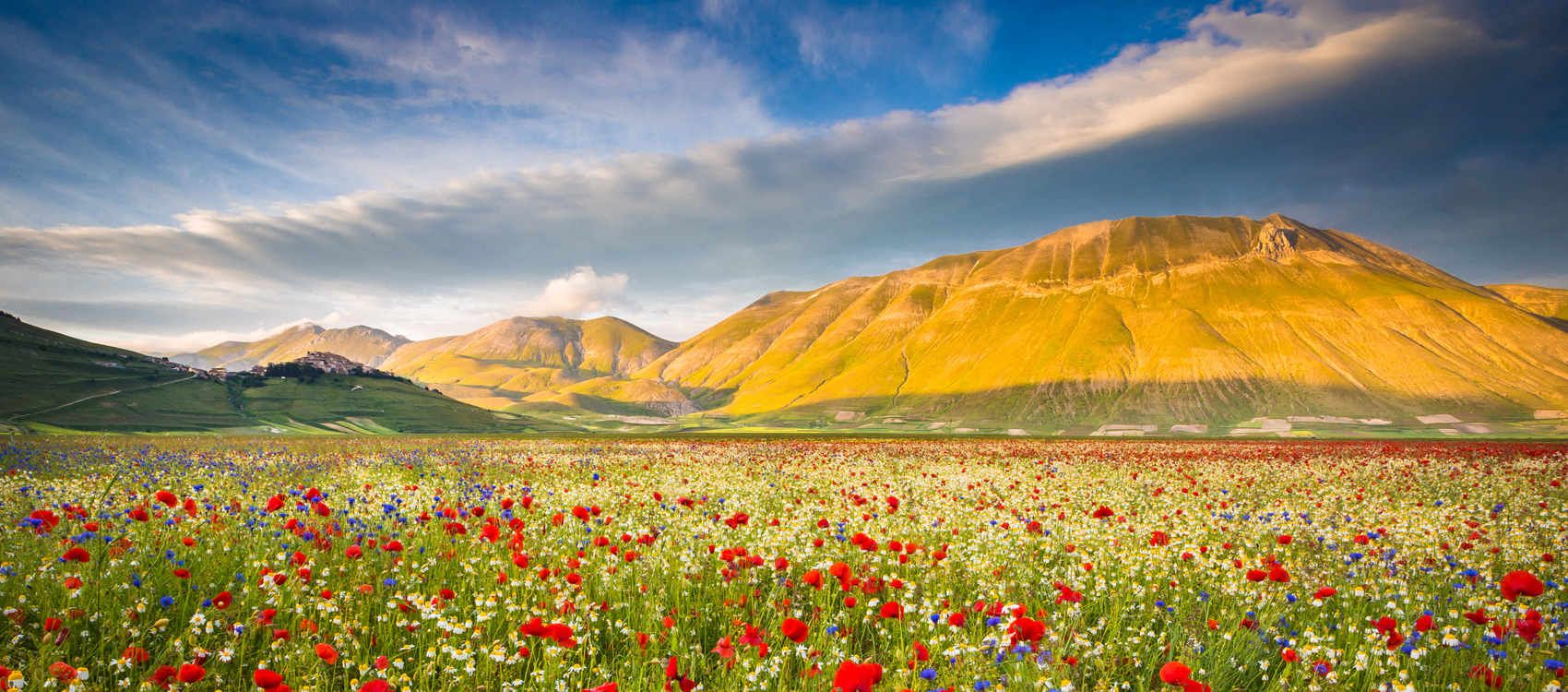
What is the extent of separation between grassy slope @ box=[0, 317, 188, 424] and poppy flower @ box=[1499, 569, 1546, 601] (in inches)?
4977

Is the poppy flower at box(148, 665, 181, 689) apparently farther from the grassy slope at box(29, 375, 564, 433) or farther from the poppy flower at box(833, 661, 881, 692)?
the grassy slope at box(29, 375, 564, 433)

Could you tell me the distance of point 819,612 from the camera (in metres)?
6.51

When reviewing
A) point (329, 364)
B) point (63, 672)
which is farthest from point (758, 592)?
point (329, 364)

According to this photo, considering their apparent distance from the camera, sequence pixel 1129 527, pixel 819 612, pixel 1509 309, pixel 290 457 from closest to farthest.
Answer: pixel 819 612 < pixel 1129 527 < pixel 290 457 < pixel 1509 309

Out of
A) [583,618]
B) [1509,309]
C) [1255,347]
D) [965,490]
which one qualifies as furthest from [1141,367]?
[583,618]

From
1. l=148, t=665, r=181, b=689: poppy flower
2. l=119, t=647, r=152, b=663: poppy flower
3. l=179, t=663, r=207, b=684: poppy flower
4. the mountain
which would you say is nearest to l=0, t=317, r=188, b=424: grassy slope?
the mountain

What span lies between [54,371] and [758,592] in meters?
170

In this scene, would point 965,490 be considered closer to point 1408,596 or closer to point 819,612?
point 1408,596

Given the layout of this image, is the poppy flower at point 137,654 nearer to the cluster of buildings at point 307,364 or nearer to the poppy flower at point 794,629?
the poppy flower at point 794,629

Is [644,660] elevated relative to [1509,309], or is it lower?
lower

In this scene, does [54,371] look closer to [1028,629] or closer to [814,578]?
[814,578]

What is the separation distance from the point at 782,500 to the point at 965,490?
5593mm

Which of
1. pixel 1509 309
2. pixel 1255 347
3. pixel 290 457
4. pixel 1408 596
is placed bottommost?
pixel 290 457

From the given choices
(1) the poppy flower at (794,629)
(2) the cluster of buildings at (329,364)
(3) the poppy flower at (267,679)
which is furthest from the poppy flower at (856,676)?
(2) the cluster of buildings at (329,364)
